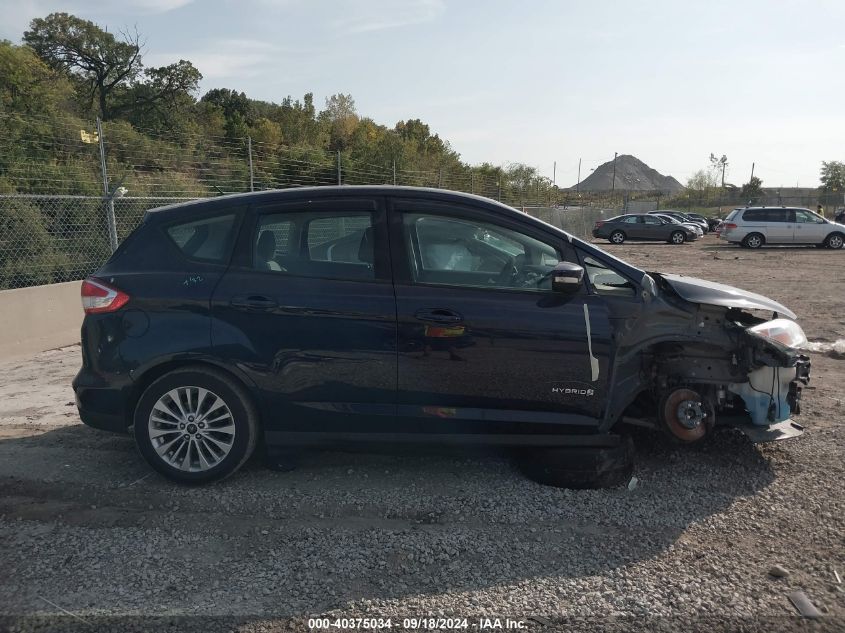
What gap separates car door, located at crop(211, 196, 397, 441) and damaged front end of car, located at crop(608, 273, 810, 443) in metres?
1.50

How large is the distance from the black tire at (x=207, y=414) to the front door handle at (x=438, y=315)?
1213 mm

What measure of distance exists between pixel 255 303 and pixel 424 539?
1759mm

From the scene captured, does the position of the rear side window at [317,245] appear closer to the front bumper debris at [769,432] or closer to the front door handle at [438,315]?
the front door handle at [438,315]

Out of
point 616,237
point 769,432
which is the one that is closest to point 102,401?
point 769,432

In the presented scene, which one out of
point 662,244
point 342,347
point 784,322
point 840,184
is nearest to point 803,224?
point 662,244

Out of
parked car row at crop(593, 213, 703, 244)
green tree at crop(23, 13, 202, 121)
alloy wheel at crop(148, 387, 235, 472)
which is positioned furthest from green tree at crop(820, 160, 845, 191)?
alloy wheel at crop(148, 387, 235, 472)

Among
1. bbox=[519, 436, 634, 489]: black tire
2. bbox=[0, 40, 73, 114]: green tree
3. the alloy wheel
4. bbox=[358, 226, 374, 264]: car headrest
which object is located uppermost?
bbox=[0, 40, 73, 114]: green tree

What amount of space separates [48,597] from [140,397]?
1471 mm

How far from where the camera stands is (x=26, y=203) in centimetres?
878

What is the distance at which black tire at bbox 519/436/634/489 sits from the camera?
4.26m

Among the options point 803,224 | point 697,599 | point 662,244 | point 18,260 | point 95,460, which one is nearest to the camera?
point 697,599

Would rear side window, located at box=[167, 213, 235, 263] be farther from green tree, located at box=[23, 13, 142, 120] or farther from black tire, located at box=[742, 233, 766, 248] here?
green tree, located at box=[23, 13, 142, 120]

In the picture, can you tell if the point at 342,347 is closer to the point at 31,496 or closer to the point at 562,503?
the point at 562,503

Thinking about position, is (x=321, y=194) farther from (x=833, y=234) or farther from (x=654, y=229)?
(x=654, y=229)
